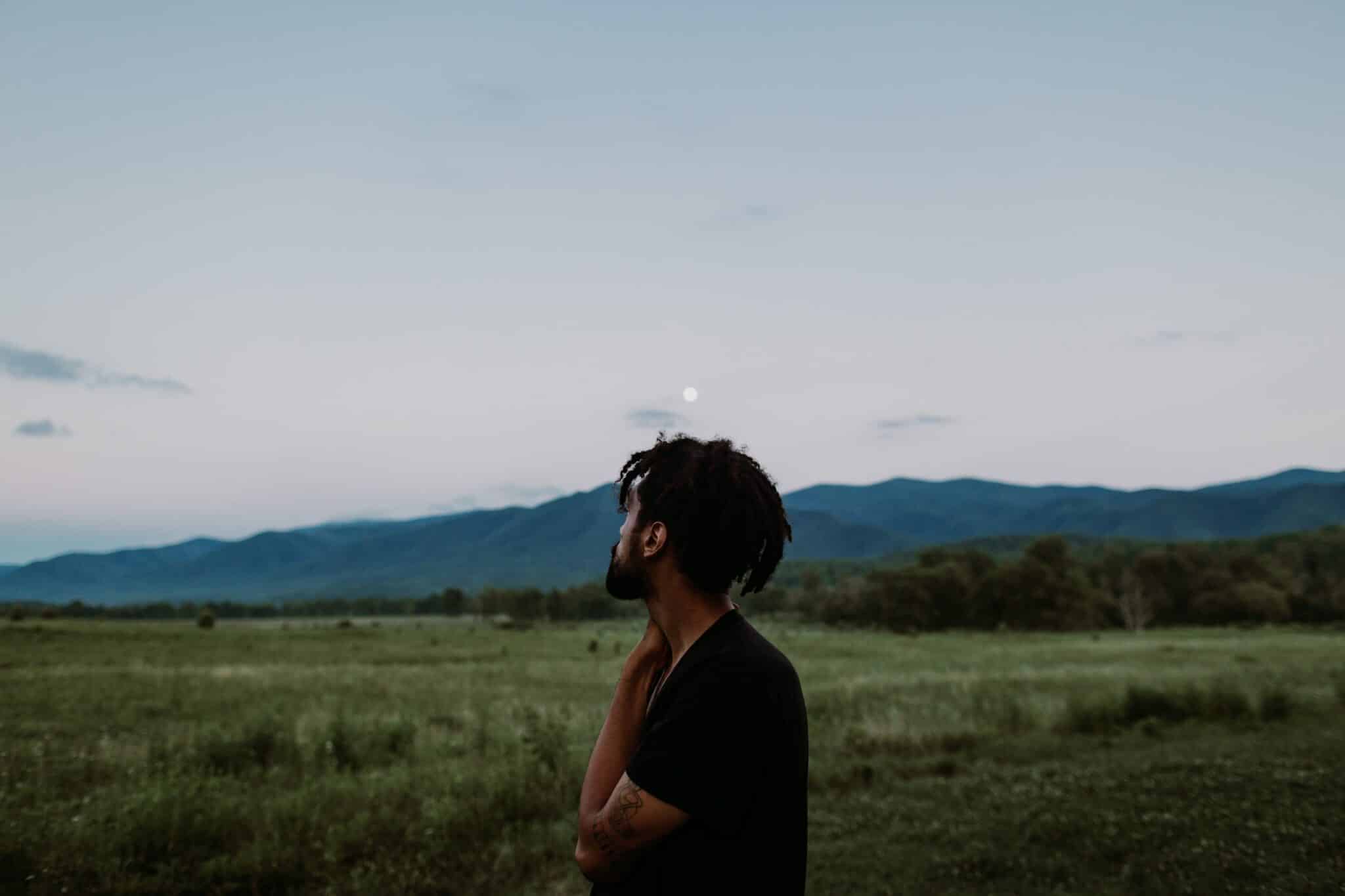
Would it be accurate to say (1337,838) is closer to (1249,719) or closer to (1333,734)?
(1333,734)

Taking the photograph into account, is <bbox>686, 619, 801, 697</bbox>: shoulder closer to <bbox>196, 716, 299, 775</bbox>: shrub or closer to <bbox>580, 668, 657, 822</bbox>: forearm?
<bbox>580, 668, 657, 822</bbox>: forearm

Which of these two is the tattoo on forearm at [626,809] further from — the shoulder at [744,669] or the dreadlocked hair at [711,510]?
the dreadlocked hair at [711,510]

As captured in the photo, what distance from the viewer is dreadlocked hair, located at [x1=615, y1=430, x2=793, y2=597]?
2447 mm

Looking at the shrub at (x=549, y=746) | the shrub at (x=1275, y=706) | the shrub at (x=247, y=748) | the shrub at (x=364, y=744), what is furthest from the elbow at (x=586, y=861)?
the shrub at (x=1275, y=706)

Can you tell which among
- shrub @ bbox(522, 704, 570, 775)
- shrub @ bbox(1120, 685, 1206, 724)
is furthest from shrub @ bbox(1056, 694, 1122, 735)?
shrub @ bbox(522, 704, 570, 775)

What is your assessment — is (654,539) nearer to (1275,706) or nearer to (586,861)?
(586,861)

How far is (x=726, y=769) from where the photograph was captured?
7.24 feet

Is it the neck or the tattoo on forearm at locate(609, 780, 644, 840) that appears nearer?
the tattoo on forearm at locate(609, 780, 644, 840)

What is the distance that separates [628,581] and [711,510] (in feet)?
1.09

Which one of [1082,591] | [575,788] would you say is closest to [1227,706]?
[575,788]

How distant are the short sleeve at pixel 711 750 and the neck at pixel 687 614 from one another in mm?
195

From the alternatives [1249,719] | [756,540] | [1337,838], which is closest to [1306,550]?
[1249,719]

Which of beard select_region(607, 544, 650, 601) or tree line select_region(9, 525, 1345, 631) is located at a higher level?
beard select_region(607, 544, 650, 601)

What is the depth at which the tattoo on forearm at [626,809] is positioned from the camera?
2.22 meters
